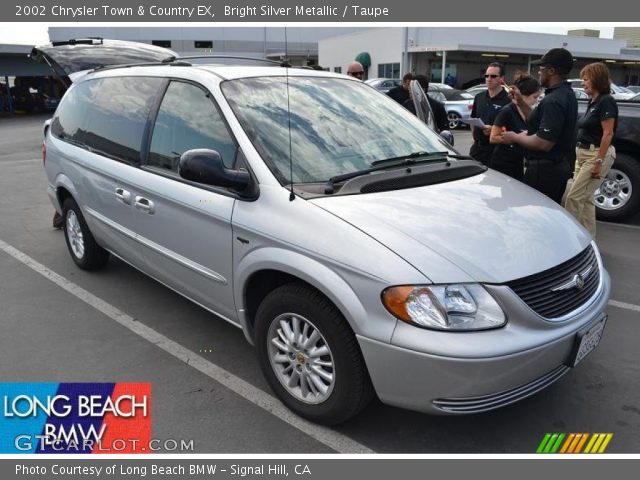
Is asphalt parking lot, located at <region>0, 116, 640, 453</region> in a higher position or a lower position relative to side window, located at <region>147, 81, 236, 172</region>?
lower

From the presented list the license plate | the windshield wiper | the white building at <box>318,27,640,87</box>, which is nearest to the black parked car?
the windshield wiper

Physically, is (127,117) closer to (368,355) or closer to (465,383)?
(368,355)

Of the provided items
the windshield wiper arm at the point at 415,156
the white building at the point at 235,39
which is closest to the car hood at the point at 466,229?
the windshield wiper arm at the point at 415,156

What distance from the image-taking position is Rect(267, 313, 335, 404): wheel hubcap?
266 cm

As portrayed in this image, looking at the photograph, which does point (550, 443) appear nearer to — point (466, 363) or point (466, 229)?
point (466, 363)

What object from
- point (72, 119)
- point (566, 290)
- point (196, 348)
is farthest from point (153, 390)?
point (72, 119)

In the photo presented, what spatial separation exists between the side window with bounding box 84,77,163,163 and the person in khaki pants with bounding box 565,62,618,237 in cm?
386

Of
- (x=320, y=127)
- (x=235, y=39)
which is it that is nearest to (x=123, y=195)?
(x=320, y=127)

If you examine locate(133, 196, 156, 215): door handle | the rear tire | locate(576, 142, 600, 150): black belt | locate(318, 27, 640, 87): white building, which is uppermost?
locate(318, 27, 640, 87): white building

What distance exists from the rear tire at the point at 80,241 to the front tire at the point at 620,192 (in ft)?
17.9

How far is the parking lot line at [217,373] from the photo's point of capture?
2.72m

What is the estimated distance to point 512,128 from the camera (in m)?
5.24

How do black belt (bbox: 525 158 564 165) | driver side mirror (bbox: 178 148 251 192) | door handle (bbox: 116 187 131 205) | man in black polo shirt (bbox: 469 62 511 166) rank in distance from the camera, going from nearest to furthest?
driver side mirror (bbox: 178 148 251 192) < door handle (bbox: 116 187 131 205) < black belt (bbox: 525 158 564 165) < man in black polo shirt (bbox: 469 62 511 166)

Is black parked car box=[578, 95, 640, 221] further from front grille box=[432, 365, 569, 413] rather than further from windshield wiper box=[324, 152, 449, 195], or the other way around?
front grille box=[432, 365, 569, 413]
